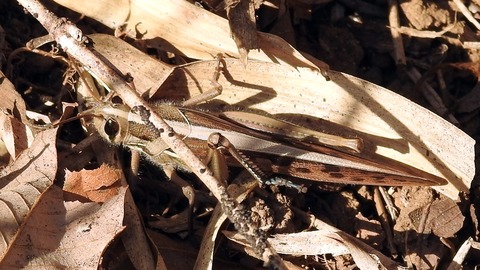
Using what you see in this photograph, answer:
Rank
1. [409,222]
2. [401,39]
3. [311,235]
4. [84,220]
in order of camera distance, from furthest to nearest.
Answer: [401,39]
[409,222]
[311,235]
[84,220]

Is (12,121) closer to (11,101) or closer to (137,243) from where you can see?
(11,101)

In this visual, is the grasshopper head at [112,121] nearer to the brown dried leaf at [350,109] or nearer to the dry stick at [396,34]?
the brown dried leaf at [350,109]

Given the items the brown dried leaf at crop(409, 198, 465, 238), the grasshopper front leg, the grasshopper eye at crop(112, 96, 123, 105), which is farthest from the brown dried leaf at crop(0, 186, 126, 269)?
the brown dried leaf at crop(409, 198, 465, 238)

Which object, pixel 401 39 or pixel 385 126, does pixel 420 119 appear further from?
pixel 401 39

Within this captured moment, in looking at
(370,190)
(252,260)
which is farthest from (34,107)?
(370,190)

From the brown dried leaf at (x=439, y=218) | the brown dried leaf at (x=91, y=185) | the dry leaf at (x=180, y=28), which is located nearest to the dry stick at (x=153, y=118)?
the brown dried leaf at (x=91, y=185)

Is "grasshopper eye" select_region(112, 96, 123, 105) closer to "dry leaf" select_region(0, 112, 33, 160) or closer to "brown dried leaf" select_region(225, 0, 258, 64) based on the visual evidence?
"dry leaf" select_region(0, 112, 33, 160)
